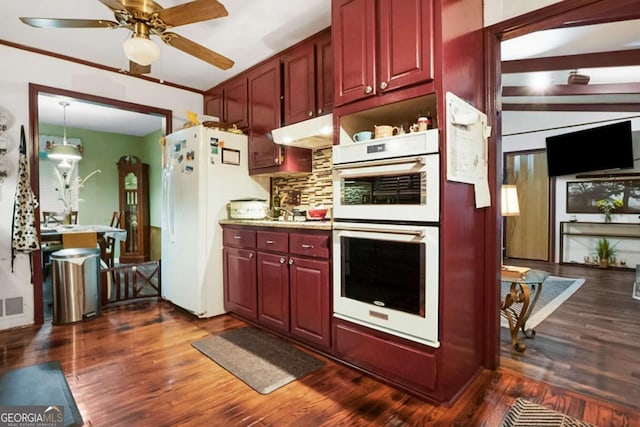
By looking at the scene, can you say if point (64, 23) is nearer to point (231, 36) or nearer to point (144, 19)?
point (144, 19)

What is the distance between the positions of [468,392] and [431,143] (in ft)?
4.78

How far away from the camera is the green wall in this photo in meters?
6.04

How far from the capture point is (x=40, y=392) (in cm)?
188

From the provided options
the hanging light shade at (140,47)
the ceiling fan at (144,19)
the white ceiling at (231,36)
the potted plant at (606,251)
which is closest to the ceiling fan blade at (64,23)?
the ceiling fan at (144,19)

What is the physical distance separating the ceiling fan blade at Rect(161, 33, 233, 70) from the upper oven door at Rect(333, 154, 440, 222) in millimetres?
1120

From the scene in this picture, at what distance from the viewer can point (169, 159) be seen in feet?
11.6

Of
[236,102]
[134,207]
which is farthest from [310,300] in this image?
[134,207]

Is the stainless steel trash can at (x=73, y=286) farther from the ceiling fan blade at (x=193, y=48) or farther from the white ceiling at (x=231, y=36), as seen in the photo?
the ceiling fan blade at (x=193, y=48)

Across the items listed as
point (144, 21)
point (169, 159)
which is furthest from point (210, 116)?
point (144, 21)

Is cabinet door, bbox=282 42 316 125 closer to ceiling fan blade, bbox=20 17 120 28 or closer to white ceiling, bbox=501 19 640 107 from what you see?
ceiling fan blade, bbox=20 17 120 28

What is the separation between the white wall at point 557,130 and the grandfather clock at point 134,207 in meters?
7.32

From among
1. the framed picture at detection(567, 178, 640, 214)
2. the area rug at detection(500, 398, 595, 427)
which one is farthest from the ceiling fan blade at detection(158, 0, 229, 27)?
the framed picture at detection(567, 178, 640, 214)

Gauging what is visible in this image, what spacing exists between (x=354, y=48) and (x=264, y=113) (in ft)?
4.59

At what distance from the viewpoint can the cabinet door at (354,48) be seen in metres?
1.95
